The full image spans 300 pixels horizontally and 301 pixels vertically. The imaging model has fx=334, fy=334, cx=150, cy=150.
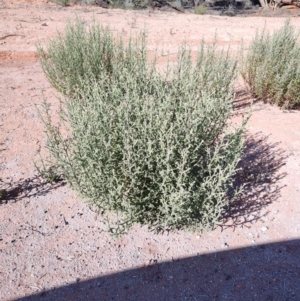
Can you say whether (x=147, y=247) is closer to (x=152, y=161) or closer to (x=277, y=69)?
(x=152, y=161)

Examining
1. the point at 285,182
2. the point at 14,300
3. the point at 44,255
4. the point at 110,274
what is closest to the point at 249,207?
the point at 285,182

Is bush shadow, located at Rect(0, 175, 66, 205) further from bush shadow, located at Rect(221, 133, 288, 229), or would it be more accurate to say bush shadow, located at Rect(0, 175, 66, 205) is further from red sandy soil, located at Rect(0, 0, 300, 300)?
bush shadow, located at Rect(221, 133, 288, 229)

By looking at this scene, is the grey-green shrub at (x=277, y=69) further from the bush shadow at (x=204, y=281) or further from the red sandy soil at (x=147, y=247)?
the bush shadow at (x=204, y=281)

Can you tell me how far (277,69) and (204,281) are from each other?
3.40m

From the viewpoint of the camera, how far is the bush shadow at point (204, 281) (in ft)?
7.61

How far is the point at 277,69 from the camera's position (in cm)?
470

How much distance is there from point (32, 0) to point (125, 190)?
41.5 ft

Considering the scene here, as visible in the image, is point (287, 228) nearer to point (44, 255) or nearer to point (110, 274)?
point (110, 274)

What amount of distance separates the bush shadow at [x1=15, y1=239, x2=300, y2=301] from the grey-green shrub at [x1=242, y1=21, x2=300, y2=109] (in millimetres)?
2758

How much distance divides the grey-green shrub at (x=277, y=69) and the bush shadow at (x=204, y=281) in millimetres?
2758

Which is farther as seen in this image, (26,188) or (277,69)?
(277,69)

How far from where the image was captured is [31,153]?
375 centimetres

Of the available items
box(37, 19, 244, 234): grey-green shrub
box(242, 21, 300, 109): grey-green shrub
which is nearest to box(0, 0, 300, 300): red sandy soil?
box(37, 19, 244, 234): grey-green shrub

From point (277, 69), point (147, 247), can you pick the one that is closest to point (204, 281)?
point (147, 247)
